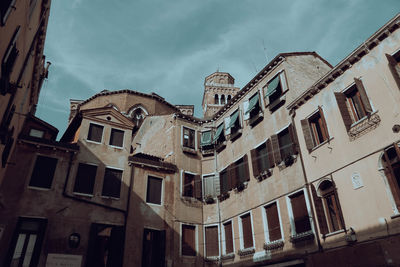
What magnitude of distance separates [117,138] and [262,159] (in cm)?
914

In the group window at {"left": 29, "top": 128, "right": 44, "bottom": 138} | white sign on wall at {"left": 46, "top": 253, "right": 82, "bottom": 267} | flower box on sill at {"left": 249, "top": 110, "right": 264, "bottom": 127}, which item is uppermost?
flower box on sill at {"left": 249, "top": 110, "right": 264, "bottom": 127}

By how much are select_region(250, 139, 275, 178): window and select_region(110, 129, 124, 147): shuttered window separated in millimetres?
8254

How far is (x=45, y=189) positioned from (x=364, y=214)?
48.5 ft

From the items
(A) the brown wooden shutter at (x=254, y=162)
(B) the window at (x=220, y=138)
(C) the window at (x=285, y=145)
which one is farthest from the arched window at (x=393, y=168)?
(B) the window at (x=220, y=138)

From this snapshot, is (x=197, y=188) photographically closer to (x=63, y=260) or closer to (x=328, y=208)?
(x=63, y=260)

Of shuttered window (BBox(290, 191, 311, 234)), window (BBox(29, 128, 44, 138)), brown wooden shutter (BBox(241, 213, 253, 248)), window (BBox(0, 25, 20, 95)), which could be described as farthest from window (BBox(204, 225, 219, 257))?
window (BBox(0, 25, 20, 95))

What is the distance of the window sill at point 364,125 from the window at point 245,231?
7323 millimetres

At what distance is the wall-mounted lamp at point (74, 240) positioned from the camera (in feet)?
48.9

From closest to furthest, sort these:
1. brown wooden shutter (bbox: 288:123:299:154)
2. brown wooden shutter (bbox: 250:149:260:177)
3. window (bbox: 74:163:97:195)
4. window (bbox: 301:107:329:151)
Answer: window (bbox: 301:107:329:151) → brown wooden shutter (bbox: 288:123:299:154) → window (bbox: 74:163:97:195) → brown wooden shutter (bbox: 250:149:260:177)

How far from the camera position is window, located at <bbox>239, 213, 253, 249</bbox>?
1636 centimetres

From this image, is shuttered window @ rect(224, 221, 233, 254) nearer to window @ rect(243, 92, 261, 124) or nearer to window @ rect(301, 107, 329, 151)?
window @ rect(243, 92, 261, 124)

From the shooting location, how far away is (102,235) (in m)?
15.9

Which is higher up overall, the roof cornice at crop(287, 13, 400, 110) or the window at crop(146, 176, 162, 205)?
the roof cornice at crop(287, 13, 400, 110)

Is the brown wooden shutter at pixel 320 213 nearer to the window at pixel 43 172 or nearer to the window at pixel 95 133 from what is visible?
the window at pixel 95 133
